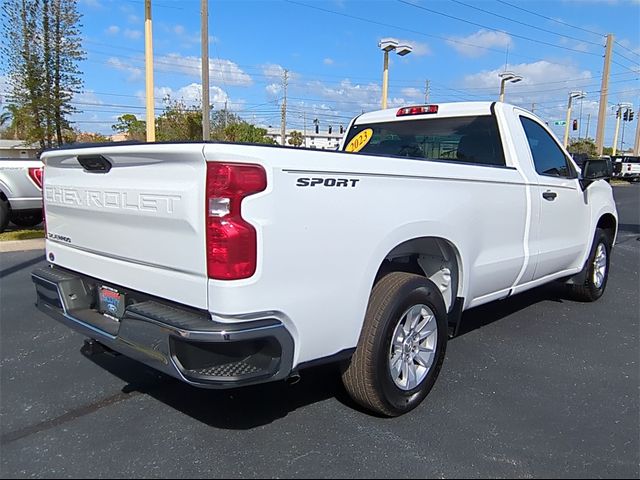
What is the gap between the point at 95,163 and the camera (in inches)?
115

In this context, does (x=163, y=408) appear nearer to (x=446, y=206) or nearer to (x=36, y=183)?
(x=446, y=206)

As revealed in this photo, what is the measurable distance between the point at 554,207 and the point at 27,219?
34.1ft

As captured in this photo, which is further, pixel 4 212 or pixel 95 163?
pixel 4 212

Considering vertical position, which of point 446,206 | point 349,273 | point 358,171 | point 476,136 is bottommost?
point 349,273

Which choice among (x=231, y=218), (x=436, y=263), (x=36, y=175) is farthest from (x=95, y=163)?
(x=36, y=175)

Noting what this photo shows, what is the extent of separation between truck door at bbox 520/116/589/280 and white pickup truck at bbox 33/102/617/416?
34 centimetres

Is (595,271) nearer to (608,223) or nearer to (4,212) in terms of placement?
(608,223)

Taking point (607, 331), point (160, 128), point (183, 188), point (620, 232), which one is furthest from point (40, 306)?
point (160, 128)

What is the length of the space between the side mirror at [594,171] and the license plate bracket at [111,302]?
4.39 m

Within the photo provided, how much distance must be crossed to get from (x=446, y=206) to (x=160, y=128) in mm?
32203

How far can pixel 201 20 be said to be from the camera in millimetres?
14867

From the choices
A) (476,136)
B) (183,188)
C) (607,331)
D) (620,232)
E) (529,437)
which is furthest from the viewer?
(620,232)

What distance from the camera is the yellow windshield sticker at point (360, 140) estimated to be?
525 centimetres

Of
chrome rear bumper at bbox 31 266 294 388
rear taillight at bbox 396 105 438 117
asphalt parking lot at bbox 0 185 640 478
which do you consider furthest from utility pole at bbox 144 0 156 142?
chrome rear bumper at bbox 31 266 294 388
